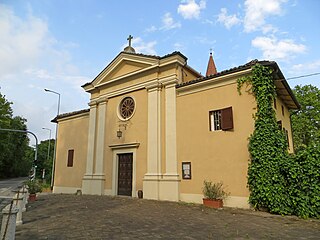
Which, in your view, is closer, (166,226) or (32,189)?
(166,226)

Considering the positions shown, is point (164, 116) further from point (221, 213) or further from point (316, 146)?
point (316, 146)

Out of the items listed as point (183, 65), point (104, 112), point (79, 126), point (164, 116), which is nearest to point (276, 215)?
point (164, 116)

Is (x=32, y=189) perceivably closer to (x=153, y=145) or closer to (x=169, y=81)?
(x=153, y=145)

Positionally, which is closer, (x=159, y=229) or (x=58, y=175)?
(x=159, y=229)

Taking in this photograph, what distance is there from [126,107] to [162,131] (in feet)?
10.8

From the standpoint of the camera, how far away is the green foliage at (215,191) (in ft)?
31.8

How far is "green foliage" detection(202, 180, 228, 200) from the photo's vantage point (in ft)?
31.8

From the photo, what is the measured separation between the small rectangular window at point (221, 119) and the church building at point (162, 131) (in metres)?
0.04

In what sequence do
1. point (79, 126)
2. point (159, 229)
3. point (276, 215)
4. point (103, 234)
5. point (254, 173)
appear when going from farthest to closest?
point (79, 126)
point (254, 173)
point (276, 215)
point (159, 229)
point (103, 234)

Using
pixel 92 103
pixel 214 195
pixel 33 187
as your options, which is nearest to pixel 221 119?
pixel 214 195

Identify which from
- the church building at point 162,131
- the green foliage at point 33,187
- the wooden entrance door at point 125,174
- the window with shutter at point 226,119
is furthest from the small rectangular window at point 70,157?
the window with shutter at point 226,119

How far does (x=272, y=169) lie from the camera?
864 centimetres

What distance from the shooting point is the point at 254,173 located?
29.6ft

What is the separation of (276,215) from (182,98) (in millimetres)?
6419
